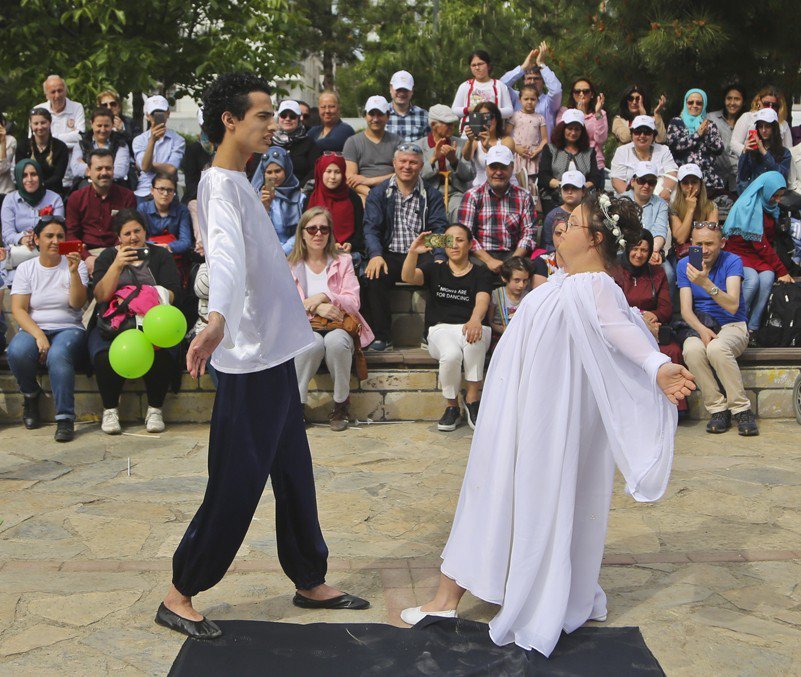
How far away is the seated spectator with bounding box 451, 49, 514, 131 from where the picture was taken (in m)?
11.6

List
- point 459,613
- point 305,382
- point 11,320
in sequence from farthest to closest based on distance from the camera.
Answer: point 11,320
point 305,382
point 459,613

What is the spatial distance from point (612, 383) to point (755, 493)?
9.19 ft

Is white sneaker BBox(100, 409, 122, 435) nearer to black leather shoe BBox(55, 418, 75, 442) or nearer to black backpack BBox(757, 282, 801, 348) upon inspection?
black leather shoe BBox(55, 418, 75, 442)

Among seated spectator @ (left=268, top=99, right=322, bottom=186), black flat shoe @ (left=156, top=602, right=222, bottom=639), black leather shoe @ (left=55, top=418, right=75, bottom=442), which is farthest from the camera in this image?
seated spectator @ (left=268, top=99, right=322, bottom=186)

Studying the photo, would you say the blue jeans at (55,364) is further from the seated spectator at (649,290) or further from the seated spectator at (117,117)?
the seated spectator at (649,290)

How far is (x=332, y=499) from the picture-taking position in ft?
20.9

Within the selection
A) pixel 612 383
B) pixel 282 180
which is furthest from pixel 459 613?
pixel 282 180

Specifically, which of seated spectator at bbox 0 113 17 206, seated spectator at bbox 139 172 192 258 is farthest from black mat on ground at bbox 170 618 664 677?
seated spectator at bbox 0 113 17 206

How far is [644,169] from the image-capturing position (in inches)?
401

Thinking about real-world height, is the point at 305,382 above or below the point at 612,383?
below

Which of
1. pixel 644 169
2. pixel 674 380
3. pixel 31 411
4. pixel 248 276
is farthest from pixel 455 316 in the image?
pixel 674 380

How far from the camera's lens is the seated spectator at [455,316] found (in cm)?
834

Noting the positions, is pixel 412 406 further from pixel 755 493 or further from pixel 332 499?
pixel 755 493

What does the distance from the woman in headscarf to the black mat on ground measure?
26.1ft
